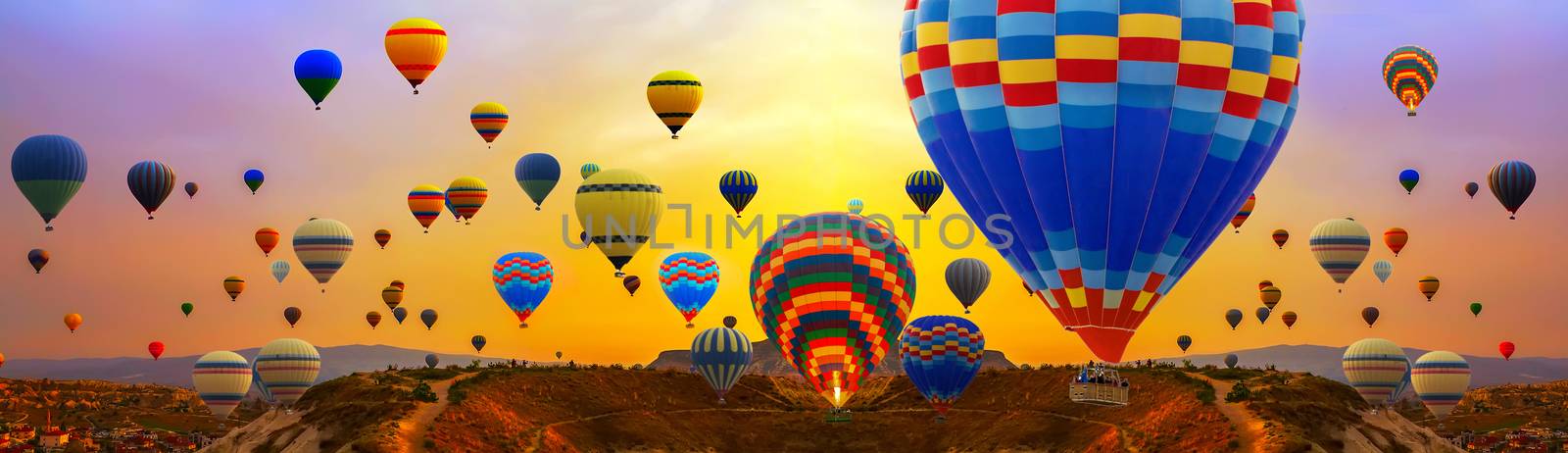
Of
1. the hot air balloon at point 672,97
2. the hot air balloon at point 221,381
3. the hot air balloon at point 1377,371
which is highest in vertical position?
the hot air balloon at point 672,97

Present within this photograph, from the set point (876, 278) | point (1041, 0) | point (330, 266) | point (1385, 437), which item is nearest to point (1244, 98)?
point (1041, 0)

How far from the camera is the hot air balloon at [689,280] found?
76562 millimetres

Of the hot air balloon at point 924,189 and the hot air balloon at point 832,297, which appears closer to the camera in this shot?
the hot air balloon at point 832,297

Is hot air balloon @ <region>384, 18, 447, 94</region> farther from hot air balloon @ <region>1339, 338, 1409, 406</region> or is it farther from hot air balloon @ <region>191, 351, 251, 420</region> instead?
hot air balloon @ <region>1339, 338, 1409, 406</region>

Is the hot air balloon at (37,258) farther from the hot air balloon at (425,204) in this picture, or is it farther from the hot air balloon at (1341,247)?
the hot air balloon at (1341,247)

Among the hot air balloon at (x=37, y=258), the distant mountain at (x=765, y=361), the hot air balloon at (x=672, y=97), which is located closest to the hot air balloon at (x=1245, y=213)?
the hot air balloon at (x=672, y=97)

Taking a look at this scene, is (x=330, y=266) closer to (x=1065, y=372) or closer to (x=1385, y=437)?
(x=1065, y=372)

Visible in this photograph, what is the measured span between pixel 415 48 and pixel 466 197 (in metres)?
12.2

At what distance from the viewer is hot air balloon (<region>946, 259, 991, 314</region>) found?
72375 millimetres

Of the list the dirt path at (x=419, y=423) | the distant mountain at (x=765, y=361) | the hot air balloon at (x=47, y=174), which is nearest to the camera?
the dirt path at (x=419, y=423)

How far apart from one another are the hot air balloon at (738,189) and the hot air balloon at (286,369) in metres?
18.9

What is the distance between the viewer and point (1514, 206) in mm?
74625

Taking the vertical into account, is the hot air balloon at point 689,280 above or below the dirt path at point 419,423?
above

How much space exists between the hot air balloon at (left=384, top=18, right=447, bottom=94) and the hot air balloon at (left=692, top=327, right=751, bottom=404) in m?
16.3
